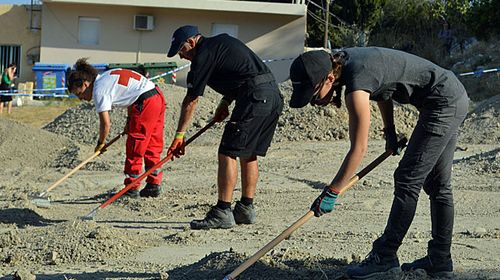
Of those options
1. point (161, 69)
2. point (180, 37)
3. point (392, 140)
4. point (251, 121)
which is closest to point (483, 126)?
point (251, 121)

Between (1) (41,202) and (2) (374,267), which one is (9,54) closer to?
(1) (41,202)

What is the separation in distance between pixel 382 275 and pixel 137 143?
14.9ft

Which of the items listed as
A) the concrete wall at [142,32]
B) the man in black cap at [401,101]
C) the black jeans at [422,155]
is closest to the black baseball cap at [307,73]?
the man in black cap at [401,101]

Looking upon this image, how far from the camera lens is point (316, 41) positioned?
37562mm

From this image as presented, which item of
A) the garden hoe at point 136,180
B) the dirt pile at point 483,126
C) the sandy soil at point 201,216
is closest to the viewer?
the sandy soil at point 201,216

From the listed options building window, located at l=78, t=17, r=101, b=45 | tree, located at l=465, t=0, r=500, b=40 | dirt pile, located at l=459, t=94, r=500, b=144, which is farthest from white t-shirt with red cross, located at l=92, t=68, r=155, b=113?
tree, located at l=465, t=0, r=500, b=40

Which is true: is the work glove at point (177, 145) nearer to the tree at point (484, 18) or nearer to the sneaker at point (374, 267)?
the sneaker at point (374, 267)

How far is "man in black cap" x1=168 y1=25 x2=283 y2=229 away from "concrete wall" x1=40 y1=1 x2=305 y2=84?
72.8 ft

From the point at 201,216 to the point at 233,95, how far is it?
1.52 meters

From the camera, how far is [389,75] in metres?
4.85

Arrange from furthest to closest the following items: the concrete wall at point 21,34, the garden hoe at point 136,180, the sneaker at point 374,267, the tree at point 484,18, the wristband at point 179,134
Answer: the concrete wall at point 21,34 → the tree at point 484,18 → the garden hoe at point 136,180 → the wristband at point 179,134 → the sneaker at point 374,267

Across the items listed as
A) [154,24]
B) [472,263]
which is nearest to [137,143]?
[472,263]

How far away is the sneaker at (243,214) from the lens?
25.2 ft

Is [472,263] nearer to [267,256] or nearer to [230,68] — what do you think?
[267,256]
